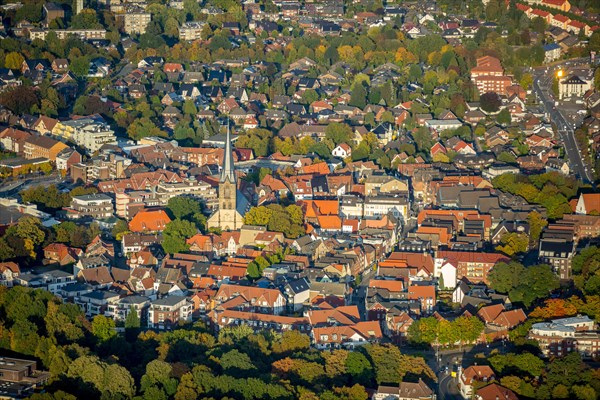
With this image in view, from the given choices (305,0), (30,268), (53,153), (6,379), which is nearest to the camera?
(6,379)

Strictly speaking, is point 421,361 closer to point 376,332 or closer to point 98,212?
point 376,332

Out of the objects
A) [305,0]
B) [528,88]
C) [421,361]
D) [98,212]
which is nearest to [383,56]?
[528,88]

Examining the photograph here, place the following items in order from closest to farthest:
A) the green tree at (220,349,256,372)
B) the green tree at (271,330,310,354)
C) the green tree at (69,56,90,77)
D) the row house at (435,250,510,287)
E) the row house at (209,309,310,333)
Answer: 1. the green tree at (220,349,256,372)
2. the green tree at (271,330,310,354)
3. the row house at (209,309,310,333)
4. the row house at (435,250,510,287)
5. the green tree at (69,56,90,77)

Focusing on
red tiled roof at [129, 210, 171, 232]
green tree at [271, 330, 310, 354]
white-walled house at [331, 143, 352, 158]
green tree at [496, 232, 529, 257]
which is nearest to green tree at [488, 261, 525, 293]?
green tree at [496, 232, 529, 257]

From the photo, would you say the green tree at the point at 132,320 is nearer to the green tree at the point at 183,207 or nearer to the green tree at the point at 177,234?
the green tree at the point at 177,234

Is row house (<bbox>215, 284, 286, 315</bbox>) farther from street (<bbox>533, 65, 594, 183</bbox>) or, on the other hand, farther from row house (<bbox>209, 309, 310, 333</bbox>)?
street (<bbox>533, 65, 594, 183</bbox>)

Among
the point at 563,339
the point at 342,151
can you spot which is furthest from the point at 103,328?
the point at 342,151
